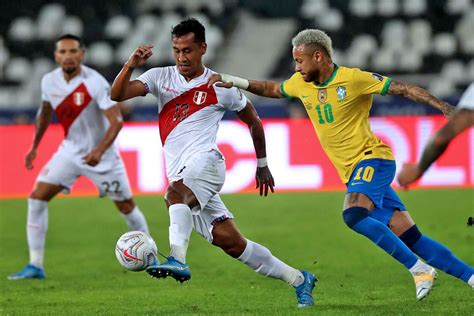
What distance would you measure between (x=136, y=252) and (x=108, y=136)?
372 centimetres

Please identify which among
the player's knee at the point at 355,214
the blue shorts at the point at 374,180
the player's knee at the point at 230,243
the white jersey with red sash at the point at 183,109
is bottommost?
the player's knee at the point at 230,243

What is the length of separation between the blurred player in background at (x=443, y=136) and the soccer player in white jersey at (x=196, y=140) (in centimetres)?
173

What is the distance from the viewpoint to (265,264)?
790 centimetres

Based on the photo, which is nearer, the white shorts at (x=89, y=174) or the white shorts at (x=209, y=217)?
the white shorts at (x=209, y=217)

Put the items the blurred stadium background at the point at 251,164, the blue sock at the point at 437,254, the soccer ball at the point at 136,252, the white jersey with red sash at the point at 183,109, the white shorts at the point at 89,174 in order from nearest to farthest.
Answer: the soccer ball at the point at 136,252, the white jersey with red sash at the point at 183,109, the blue sock at the point at 437,254, the blurred stadium background at the point at 251,164, the white shorts at the point at 89,174

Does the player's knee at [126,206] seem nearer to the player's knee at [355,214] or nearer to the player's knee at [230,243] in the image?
the player's knee at [230,243]

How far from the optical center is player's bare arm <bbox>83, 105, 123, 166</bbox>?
10.5 m

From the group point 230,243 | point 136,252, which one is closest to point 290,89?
point 230,243

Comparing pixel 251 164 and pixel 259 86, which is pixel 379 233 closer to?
pixel 259 86

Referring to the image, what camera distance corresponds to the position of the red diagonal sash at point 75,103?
1093 centimetres

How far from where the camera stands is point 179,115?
A: 784 cm

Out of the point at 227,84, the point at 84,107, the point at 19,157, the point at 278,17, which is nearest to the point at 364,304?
the point at 227,84

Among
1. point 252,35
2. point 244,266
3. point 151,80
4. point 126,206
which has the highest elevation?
point 151,80

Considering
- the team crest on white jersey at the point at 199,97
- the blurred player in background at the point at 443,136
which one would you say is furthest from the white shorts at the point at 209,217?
the blurred player in background at the point at 443,136
